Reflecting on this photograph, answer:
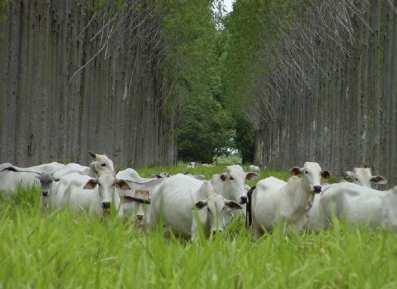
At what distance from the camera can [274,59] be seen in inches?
1786

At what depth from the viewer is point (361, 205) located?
10.3 m

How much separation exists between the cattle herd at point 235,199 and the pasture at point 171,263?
9.67ft

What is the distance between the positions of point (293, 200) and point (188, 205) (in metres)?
1.57

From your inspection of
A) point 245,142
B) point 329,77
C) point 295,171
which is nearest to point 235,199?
point 295,171

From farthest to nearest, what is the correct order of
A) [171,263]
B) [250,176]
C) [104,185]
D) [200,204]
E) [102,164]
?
1. [102,164]
2. [250,176]
3. [104,185]
4. [200,204]
5. [171,263]

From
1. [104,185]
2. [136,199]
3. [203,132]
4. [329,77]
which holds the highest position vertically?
[329,77]

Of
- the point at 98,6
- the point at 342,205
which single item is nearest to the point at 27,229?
the point at 342,205

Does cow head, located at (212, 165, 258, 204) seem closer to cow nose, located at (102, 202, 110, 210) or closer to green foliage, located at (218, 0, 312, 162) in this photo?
cow nose, located at (102, 202, 110, 210)

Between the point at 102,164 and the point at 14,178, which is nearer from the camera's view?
the point at 102,164

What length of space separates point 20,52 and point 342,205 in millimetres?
11206

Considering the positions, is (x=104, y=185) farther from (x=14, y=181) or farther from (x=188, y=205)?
(x=14, y=181)

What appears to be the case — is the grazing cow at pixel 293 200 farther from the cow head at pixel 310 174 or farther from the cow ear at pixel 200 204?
the cow ear at pixel 200 204

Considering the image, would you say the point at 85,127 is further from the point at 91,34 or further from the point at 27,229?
the point at 27,229

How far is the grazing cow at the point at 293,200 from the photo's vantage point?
10.1m
